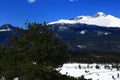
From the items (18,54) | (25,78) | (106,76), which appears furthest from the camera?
(106,76)

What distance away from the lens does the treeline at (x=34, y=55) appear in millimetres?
27312

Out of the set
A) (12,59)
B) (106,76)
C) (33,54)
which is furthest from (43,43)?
(106,76)

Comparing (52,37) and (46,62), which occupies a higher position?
(52,37)

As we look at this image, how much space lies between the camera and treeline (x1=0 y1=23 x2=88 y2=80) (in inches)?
1075

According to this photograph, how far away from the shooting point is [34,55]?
28.1 m

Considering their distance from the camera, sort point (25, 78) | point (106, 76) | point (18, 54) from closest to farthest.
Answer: point (25, 78)
point (18, 54)
point (106, 76)

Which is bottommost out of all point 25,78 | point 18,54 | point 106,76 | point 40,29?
point 106,76

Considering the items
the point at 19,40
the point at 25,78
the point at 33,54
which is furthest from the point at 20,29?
the point at 25,78

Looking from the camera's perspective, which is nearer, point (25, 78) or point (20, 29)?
point (25, 78)

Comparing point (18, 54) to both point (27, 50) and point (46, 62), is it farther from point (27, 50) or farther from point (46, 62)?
point (46, 62)

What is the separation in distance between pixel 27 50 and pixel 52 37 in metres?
2.78

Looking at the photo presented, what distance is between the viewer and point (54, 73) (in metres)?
28.5

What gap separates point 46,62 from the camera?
27484 mm

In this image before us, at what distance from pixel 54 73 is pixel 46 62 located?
1.57 metres
